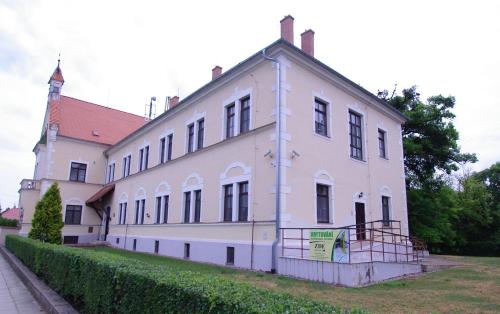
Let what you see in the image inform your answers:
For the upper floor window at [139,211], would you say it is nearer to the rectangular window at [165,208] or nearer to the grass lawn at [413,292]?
the rectangular window at [165,208]

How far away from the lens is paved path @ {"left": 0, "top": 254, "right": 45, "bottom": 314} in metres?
8.66

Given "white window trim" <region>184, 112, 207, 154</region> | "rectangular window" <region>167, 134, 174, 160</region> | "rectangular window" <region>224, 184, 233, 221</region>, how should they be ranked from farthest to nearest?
1. "rectangular window" <region>167, 134, 174, 160</region>
2. "white window trim" <region>184, 112, 207, 154</region>
3. "rectangular window" <region>224, 184, 233, 221</region>

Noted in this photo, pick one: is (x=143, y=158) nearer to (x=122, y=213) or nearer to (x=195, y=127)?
(x=122, y=213)

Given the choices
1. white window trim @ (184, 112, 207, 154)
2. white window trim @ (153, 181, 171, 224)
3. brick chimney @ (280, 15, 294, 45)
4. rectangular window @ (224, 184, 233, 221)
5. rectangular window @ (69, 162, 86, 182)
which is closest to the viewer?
brick chimney @ (280, 15, 294, 45)

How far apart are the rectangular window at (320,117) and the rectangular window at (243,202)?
4.23m

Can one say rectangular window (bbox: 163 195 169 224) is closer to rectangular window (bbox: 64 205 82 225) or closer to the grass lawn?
the grass lawn

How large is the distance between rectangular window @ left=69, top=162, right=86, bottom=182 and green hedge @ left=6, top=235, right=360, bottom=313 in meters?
28.5

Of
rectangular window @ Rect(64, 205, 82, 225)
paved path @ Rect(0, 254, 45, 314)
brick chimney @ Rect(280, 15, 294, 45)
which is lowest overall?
paved path @ Rect(0, 254, 45, 314)

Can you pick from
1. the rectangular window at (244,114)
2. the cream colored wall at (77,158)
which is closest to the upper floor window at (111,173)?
the cream colored wall at (77,158)

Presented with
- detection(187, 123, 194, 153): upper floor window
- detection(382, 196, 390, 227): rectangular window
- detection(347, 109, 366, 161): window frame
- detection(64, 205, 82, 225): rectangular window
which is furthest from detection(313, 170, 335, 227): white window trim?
detection(64, 205, 82, 225): rectangular window

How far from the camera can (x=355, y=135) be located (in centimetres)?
1930

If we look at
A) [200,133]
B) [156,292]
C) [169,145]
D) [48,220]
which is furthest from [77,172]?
[156,292]

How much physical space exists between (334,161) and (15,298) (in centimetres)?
1310

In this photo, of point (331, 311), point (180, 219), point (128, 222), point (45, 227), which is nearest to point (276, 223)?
point (180, 219)
